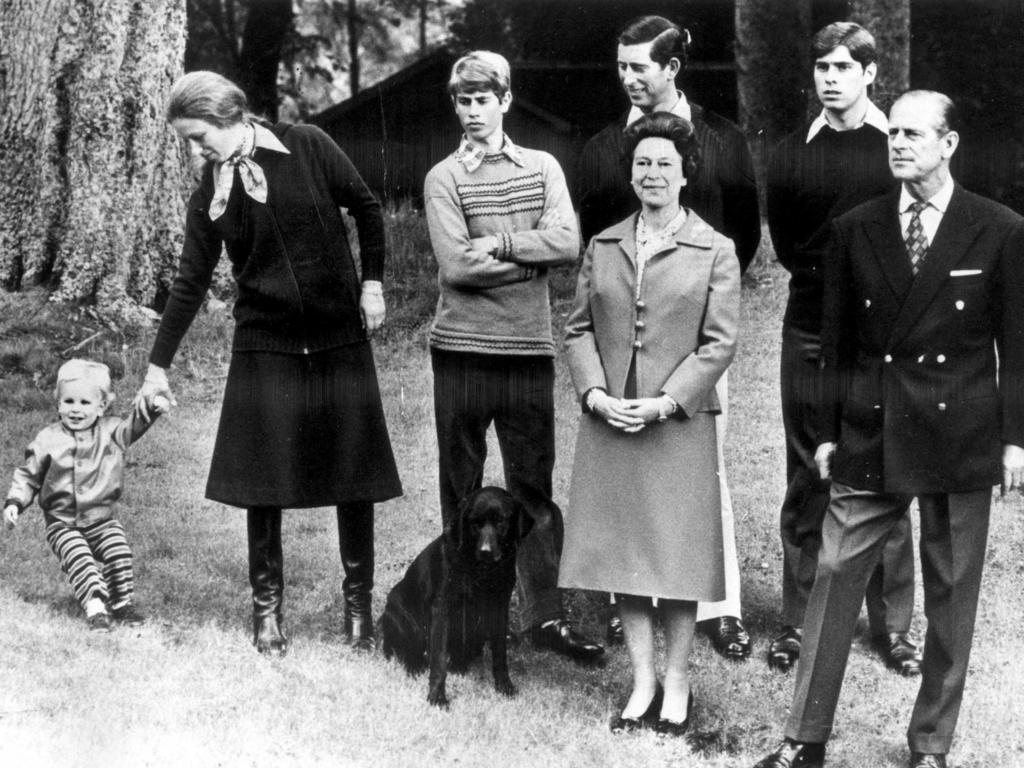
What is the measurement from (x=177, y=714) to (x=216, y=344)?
18.9 ft

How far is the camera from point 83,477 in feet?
19.7

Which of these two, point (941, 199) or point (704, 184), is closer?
point (941, 199)

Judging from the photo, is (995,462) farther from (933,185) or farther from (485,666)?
(485,666)

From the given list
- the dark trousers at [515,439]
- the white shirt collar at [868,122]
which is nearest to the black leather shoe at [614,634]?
the dark trousers at [515,439]

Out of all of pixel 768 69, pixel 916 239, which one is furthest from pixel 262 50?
pixel 916 239

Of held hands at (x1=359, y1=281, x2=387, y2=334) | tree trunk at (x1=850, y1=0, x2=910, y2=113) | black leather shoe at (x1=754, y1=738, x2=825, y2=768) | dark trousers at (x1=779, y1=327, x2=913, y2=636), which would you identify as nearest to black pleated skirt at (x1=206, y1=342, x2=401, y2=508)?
held hands at (x1=359, y1=281, x2=387, y2=334)

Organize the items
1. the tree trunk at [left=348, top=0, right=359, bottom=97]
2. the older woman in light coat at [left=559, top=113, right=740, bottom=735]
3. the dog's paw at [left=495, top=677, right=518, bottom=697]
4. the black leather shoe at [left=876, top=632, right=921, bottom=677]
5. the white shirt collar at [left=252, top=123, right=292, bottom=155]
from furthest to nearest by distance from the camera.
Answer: the tree trunk at [left=348, top=0, right=359, bottom=97] → the black leather shoe at [left=876, top=632, right=921, bottom=677] → the white shirt collar at [left=252, top=123, right=292, bottom=155] → the dog's paw at [left=495, top=677, right=518, bottom=697] → the older woman in light coat at [left=559, top=113, right=740, bottom=735]

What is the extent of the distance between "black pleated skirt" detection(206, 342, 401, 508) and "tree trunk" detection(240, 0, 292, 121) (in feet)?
60.2

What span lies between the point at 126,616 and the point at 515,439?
6.26ft

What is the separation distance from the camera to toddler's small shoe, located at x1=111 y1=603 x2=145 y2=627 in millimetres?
6121

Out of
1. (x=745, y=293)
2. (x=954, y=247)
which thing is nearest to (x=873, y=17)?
(x=745, y=293)

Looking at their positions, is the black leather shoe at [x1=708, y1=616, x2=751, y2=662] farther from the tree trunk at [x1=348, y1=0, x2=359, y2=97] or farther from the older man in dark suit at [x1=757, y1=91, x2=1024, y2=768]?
the tree trunk at [x1=348, y1=0, x2=359, y2=97]

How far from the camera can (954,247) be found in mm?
4551

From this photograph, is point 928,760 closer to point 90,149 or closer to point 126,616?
point 126,616
